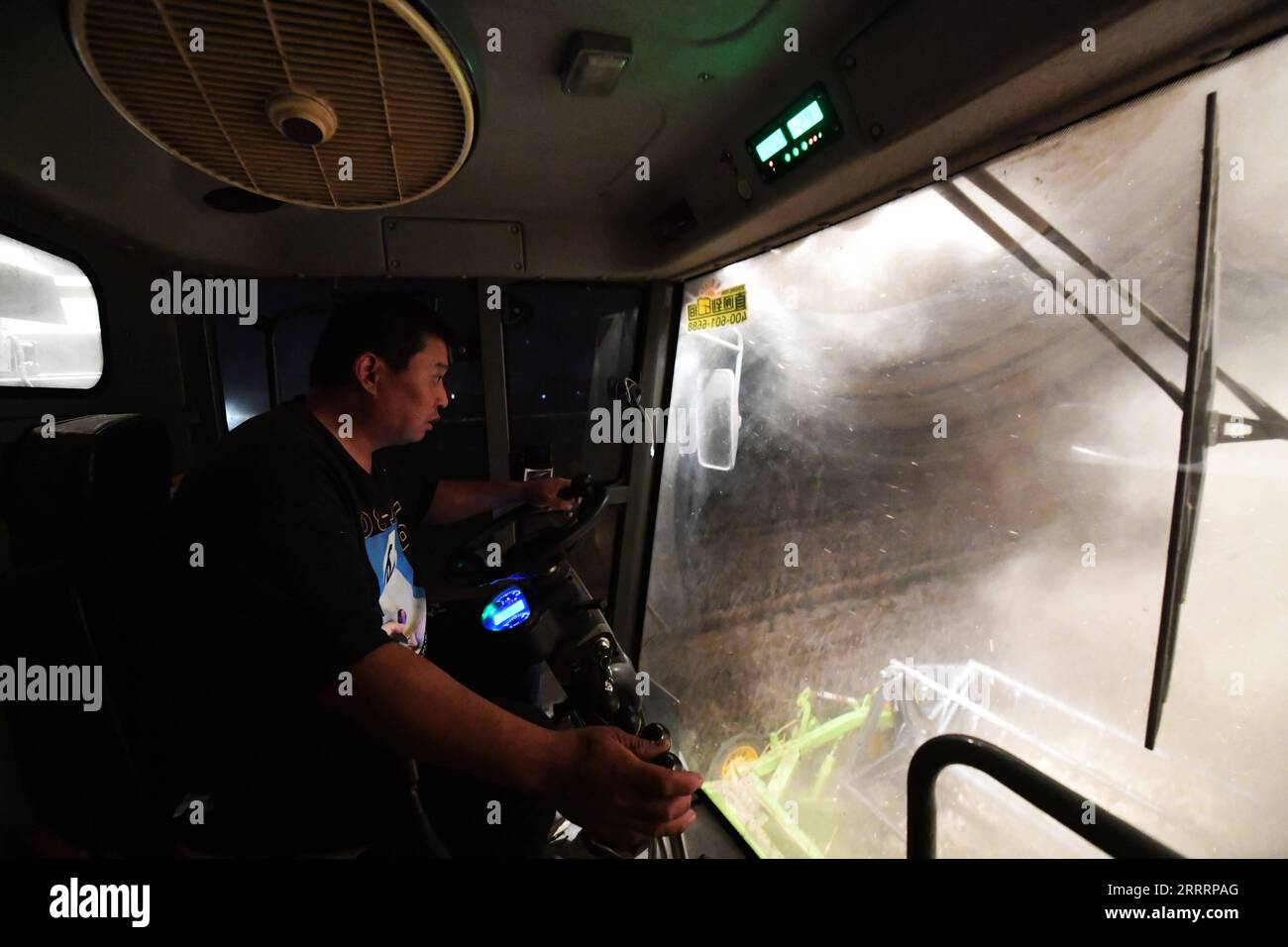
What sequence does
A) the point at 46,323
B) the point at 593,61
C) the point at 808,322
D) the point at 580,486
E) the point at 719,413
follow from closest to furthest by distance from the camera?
the point at 593,61 → the point at 46,323 → the point at 580,486 → the point at 808,322 → the point at 719,413

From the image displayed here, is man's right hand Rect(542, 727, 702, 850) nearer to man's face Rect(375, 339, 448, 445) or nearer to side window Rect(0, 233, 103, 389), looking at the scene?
man's face Rect(375, 339, 448, 445)

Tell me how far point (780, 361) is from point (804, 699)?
4.74 feet

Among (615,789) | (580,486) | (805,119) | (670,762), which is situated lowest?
(670,762)

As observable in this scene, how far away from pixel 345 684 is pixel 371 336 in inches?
39.0

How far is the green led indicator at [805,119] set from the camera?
4.56 feet

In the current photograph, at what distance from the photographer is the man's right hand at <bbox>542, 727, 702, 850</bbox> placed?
835mm

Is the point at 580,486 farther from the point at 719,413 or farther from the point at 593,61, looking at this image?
the point at 593,61

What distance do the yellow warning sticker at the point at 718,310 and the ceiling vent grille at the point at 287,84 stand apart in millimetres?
1471

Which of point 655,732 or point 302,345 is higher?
point 302,345

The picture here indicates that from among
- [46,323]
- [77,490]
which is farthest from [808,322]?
[46,323]

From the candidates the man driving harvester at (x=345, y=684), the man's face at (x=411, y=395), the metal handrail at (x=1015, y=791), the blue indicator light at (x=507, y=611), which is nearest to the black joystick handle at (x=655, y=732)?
the man driving harvester at (x=345, y=684)

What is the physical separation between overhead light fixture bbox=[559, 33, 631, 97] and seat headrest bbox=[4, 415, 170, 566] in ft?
4.73

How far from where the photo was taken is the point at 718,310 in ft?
8.27
